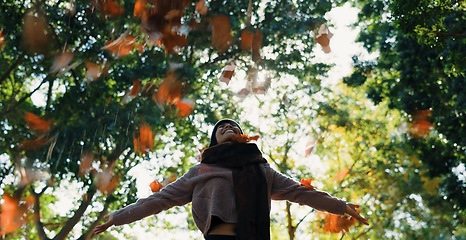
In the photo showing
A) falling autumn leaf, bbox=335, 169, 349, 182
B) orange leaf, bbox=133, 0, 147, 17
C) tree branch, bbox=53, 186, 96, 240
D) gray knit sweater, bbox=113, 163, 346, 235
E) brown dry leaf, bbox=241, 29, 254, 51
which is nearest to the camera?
gray knit sweater, bbox=113, 163, 346, 235

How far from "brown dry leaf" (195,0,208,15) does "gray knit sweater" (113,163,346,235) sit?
7067 mm

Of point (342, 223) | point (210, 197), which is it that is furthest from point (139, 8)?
point (210, 197)

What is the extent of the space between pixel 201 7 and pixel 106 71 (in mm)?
2314

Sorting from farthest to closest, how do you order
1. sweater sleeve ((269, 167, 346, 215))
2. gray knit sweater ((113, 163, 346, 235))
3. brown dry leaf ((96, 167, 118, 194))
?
brown dry leaf ((96, 167, 118, 194)) → sweater sleeve ((269, 167, 346, 215)) → gray knit sweater ((113, 163, 346, 235))

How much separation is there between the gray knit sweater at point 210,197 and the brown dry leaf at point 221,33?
695cm

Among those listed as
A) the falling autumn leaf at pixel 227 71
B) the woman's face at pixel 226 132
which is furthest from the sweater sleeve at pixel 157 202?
the falling autumn leaf at pixel 227 71

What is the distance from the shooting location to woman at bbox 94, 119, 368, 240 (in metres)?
2.83

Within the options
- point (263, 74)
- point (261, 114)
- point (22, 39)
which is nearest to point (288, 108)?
point (261, 114)

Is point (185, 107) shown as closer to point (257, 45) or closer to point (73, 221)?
point (257, 45)

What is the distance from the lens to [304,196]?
3.07m

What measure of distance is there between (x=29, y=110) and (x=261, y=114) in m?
5.99

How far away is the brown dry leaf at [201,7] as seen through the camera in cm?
978

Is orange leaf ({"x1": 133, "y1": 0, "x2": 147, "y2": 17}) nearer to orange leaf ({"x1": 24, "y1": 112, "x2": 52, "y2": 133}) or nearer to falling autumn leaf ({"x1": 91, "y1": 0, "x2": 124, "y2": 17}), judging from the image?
falling autumn leaf ({"x1": 91, "y1": 0, "x2": 124, "y2": 17})

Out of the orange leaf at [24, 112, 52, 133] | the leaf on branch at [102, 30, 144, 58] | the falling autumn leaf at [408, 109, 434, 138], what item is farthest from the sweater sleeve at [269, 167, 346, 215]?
the orange leaf at [24, 112, 52, 133]
